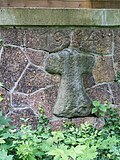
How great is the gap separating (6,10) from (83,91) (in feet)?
3.32

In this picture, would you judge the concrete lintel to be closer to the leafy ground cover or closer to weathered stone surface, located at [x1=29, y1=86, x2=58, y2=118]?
weathered stone surface, located at [x1=29, y1=86, x2=58, y2=118]

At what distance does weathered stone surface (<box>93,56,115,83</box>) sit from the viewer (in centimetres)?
370

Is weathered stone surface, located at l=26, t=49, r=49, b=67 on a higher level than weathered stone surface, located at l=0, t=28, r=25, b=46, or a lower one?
lower

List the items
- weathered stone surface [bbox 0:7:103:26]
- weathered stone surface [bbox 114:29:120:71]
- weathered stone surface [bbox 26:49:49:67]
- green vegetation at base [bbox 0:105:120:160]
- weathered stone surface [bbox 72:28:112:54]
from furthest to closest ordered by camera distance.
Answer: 1. weathered stone surface [bbox 114:29:120:71]
2. weathered stone surface [bbox 72:28:112:54]
3. weathered stone surface [bbox 26:49:49:67]
4. weathered stone surface [bbox 0:7:103:26]
5. green vegetation at base [bbox 0:105:120:160]

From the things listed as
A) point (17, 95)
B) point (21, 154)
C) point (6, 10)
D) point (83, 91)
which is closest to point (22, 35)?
A: point (6, 10)

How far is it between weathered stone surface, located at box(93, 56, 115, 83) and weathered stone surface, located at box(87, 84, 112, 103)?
7 centimetres

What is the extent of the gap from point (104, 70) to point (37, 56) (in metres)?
0.67

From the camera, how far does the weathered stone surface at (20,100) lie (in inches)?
135

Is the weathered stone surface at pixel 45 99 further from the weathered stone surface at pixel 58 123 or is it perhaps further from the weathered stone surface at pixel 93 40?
the weathered stone surface at pixel 93 40

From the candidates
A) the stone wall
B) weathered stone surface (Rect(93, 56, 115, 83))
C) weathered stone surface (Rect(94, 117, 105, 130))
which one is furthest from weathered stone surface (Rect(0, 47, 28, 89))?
weathered stone surface (Rect(94, 117, 105, 130))

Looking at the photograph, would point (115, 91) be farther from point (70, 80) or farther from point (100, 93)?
point (70, 80)

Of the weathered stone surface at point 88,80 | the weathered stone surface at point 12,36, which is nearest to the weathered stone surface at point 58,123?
the weathered stone surface at point 88,80

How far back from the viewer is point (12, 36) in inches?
134

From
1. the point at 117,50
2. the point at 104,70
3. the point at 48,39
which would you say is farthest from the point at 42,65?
the point at 117,50
